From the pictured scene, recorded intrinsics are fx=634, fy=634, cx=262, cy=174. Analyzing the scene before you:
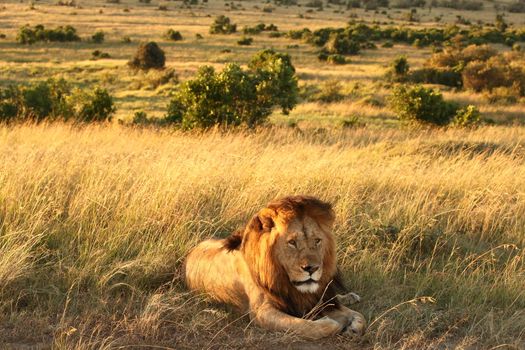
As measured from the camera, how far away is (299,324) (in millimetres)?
3758

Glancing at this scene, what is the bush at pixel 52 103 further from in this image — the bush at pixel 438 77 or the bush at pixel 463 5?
the bush at pixel 463 5

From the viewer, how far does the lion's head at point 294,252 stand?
3797 millimetres

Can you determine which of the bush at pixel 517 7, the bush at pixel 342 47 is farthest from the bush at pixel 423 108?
the bush at pixel 517 7

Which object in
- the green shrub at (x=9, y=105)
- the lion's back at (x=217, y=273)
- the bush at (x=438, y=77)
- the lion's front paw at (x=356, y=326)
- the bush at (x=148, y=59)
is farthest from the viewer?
the bush at (x=148, y=59)

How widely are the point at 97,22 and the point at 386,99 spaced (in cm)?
4130

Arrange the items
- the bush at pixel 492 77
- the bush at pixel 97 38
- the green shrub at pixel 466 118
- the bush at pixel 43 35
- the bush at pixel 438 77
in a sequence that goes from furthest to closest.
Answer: the bush at pixel 97 38 < the bush at pixel 43 35 < the bush at pixel 438 77 < the bush at pixel 492 77 < the green shrub at pixel 466 118

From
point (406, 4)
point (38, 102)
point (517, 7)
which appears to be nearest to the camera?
point (38, 102)

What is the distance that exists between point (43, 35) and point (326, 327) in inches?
1908

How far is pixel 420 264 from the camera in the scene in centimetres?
515

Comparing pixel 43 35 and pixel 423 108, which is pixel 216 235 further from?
pixel 43 35

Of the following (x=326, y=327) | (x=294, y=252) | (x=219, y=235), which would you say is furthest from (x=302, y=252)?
(x=219, y=235)

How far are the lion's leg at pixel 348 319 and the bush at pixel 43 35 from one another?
4697cm

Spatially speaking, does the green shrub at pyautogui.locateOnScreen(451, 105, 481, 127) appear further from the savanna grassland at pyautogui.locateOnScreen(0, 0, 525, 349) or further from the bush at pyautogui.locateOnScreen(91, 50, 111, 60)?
the bush at pyautogui.locateOnScreen(91, 50, 111, 60)

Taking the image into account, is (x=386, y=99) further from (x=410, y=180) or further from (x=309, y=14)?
(x=309, y=14)
